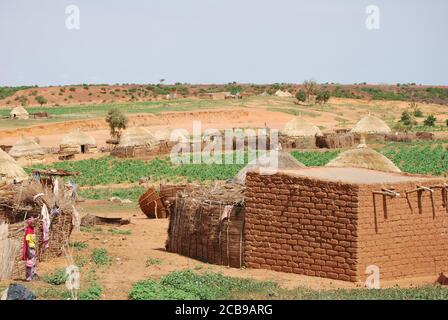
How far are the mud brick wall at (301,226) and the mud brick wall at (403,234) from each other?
26 cm

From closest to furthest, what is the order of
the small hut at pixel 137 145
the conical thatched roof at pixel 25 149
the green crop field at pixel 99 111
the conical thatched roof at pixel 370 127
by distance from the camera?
the conical thatched roof at pixel 25 149, the small hut at pixel 137 145, the conical thatched roof at pixel 370 127, the green crop field at pixel 99 111

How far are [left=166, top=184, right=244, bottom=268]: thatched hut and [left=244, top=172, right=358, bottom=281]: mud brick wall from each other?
0.31 meters

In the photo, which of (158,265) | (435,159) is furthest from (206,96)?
(158,265)

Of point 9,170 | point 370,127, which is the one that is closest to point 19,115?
point 370,127

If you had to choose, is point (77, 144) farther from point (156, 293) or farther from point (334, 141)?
point (156, 293)

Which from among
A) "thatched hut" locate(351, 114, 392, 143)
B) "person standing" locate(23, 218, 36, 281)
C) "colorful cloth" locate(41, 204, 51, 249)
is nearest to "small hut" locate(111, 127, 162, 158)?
"thatched hut" locate(351, 114, 392, 143)

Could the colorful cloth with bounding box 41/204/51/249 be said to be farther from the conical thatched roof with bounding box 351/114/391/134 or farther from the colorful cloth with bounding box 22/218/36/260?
the conical thatched roof with bounding box 351/114/391/134

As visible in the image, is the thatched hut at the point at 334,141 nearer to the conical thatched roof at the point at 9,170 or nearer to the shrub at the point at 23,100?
the conical thatched roof at the point at 9,170

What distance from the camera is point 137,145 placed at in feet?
137

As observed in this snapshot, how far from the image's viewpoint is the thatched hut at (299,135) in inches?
1720

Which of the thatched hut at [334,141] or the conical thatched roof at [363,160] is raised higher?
the conical thatched roof at [363,160]

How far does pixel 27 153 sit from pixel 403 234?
31432mm

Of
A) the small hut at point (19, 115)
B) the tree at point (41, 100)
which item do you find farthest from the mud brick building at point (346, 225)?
the tree at point (41, 100)

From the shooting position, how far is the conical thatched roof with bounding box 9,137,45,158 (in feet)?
132
